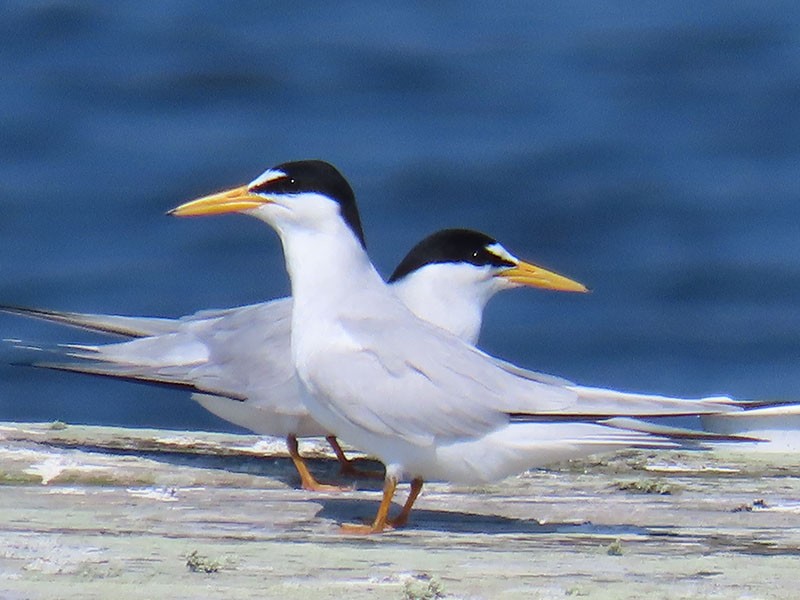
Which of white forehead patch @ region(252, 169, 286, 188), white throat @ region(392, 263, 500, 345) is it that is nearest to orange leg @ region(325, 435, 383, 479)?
white throat @ region(392, 263, 500, 345)

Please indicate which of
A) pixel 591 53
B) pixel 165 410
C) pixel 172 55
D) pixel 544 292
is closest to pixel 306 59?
pixel 172 55

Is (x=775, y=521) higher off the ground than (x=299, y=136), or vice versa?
(x=299, y=136)

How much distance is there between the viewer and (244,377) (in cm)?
489

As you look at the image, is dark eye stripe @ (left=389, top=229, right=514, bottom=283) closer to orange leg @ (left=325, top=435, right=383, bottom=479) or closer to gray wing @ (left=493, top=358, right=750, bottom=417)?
orange leg @ (left=325, top=435, right=383, bottom=479)

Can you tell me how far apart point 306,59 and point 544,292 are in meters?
3.50

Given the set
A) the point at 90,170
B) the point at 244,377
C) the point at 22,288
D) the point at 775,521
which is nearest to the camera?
the point at 775,521

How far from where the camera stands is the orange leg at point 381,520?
3.61m

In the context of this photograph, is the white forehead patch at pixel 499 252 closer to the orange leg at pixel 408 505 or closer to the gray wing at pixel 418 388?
the gray wing at pixel 418 388

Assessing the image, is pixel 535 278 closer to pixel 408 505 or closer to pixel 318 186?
pixel 318 186

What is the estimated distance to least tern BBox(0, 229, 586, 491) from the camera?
4.86 m

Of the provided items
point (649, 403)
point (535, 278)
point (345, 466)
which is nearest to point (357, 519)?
point (649, 403)

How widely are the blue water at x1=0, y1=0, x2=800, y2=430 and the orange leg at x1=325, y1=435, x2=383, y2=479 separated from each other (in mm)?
5053

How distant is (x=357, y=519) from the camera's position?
3.89 m

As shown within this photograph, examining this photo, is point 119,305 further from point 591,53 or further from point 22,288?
point 591,53
